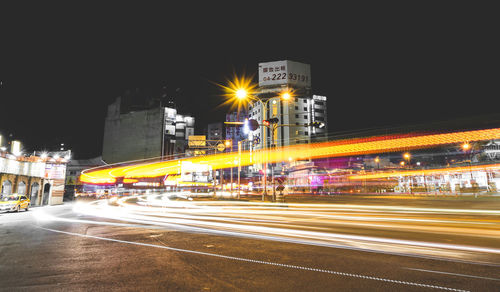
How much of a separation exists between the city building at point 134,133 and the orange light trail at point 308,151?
11049mm

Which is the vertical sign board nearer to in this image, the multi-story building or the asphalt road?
the asphalt road

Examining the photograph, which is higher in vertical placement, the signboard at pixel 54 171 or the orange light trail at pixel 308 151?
the orange light trail at pixel 308 151

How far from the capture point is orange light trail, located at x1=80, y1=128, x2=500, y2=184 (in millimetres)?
31453

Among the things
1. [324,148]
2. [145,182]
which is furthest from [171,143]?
[324,148]

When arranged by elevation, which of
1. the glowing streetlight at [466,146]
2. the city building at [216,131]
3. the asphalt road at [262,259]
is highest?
the city building at [216,131]

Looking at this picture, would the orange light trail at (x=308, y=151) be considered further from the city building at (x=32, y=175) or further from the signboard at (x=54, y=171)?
the city building at (x=32, y=175)

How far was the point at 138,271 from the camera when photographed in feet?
16.3

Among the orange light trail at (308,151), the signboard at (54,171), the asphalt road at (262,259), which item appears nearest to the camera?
the asphalt road at (262,259)

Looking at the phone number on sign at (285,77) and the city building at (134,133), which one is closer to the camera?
the city building at (134,133)

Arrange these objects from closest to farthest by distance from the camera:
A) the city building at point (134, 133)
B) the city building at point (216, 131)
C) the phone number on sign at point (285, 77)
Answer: the city building at point (134, 133) < the phone number on sign at point (285, 77) < the city building at point (216, 131)

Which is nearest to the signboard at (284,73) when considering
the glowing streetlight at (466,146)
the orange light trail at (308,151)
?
the orange light trail at (308,151)

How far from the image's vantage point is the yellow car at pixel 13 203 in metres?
19.2

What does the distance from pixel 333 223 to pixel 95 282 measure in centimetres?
853

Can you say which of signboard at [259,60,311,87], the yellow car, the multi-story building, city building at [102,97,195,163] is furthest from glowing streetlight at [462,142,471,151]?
city building at [102,97,195,163]
